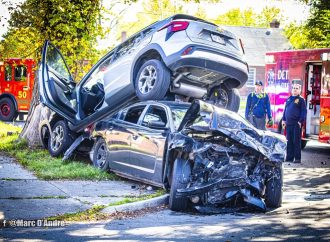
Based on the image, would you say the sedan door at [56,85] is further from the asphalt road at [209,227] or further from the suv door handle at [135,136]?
the asphalt road at [209,227]

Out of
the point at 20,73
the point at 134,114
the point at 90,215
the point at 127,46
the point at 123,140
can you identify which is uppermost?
the point at 20,73

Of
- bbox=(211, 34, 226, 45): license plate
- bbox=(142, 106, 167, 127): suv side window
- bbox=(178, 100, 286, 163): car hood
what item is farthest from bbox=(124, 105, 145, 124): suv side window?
bbox=(211, 34, 226, 45): license plate

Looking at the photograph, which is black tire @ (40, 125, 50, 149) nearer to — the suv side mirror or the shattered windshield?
the shattered windshield

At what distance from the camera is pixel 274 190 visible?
8297mm

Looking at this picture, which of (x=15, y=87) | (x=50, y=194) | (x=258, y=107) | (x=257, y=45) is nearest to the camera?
(x=50, y=194)

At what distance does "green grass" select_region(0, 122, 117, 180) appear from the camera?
10328 millimetres

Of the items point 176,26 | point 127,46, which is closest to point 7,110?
point 127,46

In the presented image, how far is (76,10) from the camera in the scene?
14.6 metres

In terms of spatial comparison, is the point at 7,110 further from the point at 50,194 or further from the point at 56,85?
the point at 50,194

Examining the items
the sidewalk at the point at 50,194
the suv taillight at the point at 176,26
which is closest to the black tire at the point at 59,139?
the sidewalk at the point at 50,194

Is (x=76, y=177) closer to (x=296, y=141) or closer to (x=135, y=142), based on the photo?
(x=135, y=142)

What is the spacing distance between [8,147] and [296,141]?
741cm

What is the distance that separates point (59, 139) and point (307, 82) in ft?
25.2

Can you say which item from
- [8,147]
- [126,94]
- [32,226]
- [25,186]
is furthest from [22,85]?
[32,226]
